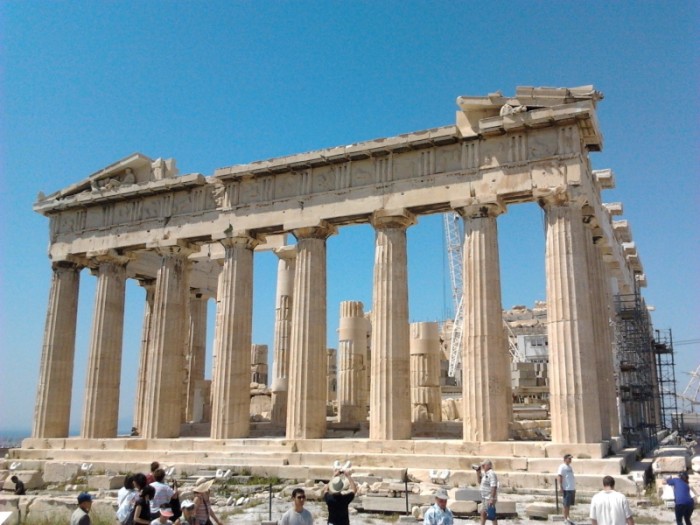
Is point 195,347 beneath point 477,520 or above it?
above

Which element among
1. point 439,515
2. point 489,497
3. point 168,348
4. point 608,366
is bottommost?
point 489,497

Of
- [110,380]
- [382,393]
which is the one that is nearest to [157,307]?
[110,380]

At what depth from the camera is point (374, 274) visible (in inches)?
982

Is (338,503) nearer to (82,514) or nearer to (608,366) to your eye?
(82,514)

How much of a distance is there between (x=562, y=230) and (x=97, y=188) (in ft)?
69.0

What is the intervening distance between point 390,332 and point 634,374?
18.5 m

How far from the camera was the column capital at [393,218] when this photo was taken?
969 inches

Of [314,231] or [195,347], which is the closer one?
[314,231]

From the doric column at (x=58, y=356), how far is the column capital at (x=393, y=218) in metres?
15.8

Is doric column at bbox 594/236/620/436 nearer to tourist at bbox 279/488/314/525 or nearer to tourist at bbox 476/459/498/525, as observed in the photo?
tourist at bbox 476/459/498/525

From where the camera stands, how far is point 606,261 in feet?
101

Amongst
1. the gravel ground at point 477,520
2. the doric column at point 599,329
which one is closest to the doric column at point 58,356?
the gravel ground at point 477,520

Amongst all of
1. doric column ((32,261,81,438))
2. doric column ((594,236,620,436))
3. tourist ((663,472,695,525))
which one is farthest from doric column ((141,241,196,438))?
tourist ((663,472,695,525))

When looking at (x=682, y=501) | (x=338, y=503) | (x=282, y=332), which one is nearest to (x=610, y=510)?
(x=682, y=501)
